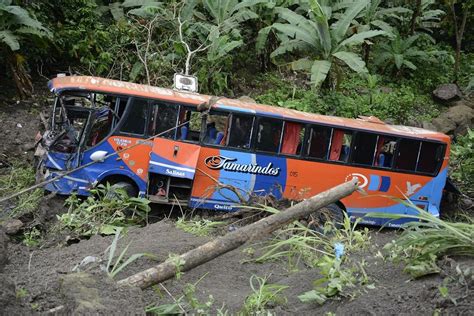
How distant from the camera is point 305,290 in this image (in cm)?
417

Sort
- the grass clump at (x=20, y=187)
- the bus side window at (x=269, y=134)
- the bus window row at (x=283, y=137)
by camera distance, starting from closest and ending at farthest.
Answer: the grass clump at (x=20, y=187) → the bus window row at (x=283, y=137) → the bus side window at (x=269, y=134)

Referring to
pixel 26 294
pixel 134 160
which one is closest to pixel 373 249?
pixel 26 294

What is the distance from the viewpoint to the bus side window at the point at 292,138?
970 centimetres

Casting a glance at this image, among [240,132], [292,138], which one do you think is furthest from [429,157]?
[240,132]

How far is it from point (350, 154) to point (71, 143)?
499cm

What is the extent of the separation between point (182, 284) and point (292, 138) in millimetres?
5777

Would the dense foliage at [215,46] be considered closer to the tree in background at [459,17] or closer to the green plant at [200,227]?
the tree in background at [459,17]

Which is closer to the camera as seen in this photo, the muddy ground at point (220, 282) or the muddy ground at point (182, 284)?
the muddy ground at point (182, 284)

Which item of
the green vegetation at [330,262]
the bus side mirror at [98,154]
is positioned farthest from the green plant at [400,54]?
the green vegetation at [330,262]

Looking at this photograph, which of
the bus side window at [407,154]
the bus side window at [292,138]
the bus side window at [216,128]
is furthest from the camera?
the bus side window at [407,154]

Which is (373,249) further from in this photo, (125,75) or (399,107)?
(399,107)

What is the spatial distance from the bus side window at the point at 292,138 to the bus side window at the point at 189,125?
5.07ft

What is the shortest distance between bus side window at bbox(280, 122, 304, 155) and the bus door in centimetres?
162

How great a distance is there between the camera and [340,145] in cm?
1008
